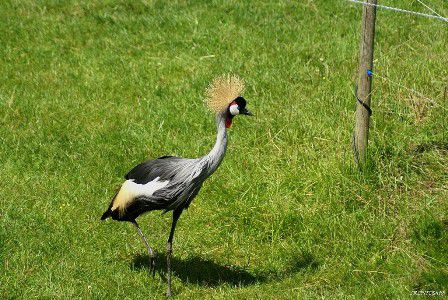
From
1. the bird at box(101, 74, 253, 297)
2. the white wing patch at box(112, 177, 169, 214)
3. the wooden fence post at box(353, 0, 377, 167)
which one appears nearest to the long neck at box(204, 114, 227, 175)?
the bird at box(101, 74, 253, 297)

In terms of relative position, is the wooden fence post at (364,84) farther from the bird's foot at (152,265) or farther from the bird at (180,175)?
the bird's foot at (152,265)

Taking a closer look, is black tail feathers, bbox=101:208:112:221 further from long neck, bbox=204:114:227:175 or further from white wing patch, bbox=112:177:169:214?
long neck, bbox=204:114:227:175

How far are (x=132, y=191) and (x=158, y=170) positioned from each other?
0.85 ft

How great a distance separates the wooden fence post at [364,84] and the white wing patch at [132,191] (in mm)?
1669

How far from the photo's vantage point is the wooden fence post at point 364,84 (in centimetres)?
645

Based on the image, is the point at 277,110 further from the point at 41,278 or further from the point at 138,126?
the point at 41,278

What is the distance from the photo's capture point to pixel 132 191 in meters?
6.21

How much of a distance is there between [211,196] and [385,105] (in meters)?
1.72

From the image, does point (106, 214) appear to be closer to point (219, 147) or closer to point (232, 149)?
point (219, 147)

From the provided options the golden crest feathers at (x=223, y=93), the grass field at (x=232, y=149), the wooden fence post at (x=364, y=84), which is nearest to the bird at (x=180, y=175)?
the golden crest feathers at (x=223, y=93)

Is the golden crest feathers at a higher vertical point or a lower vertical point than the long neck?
higher

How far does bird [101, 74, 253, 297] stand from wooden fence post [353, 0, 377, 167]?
42.8 inches

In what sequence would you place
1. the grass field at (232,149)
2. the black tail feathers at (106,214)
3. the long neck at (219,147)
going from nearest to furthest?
1. the long neck at (219,147)
2. the grass field at (232,149)
3. the black tail feathers at (106,214)

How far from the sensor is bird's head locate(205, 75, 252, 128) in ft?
19.4
